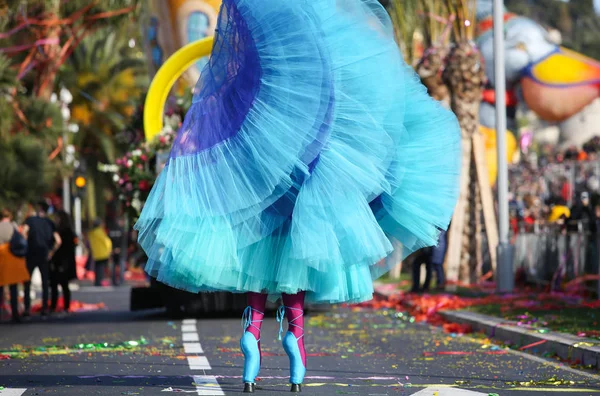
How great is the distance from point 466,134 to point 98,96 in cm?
2779

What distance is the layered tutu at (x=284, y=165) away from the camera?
25.9 ft

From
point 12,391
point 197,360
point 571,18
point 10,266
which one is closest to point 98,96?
point 10,266

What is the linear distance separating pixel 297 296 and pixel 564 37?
86590mm

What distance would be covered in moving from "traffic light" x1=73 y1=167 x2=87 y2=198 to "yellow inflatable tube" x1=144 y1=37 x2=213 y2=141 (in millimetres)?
19330

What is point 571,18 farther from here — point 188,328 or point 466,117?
point 188,328

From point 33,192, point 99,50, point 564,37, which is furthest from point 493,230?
point 564,37

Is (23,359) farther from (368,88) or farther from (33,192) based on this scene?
(33,192)

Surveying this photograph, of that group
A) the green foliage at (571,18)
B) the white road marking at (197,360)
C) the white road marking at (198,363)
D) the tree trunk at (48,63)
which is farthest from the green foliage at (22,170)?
the green foliage at (571,18)

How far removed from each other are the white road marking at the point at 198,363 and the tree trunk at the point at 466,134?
12.8 m

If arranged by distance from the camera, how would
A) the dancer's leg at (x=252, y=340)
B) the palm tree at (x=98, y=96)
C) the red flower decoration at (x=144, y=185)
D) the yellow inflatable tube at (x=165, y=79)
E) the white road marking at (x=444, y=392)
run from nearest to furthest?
the dancer's leg at (x=252, y=340)
the white road marking at (x=444, y=392)
the yellow inflatable tube at (x=165, y=79)
the red flower decoration at (x=144, y=185)
the palm tree at (x=98, y=96)

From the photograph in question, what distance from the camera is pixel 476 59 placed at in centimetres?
2405

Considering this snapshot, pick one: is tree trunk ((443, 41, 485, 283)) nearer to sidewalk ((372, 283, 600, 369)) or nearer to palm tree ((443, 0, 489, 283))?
palm tree ((443, 0, 489, 283))

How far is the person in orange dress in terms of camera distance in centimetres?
1853

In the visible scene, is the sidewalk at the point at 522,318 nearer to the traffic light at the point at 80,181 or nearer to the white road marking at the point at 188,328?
the white road marking at the point at 188,328
